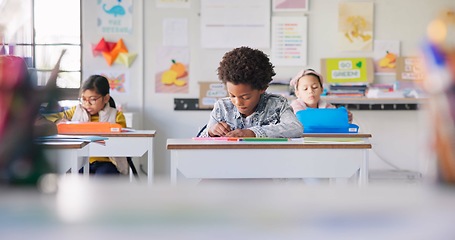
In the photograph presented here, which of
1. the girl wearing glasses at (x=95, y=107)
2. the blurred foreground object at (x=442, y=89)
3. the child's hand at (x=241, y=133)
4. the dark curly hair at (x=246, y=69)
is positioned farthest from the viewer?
the girl wearing glasses at (x=95, y=107)

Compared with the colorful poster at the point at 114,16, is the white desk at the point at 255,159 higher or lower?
lower

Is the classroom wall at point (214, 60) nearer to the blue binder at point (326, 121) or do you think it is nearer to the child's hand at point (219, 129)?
the blue binder at point (326, 121)

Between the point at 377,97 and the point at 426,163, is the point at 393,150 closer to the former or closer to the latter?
the point at 377,97

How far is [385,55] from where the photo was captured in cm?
585

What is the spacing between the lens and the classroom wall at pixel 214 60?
5.80 metres

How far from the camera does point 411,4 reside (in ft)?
19.2

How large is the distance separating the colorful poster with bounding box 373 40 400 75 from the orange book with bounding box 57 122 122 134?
2.95 metres

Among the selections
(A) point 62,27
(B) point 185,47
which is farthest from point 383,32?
(A) point 62,27

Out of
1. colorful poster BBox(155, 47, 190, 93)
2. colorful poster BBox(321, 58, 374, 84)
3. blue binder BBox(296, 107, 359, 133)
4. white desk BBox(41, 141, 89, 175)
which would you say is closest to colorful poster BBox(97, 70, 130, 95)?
colorful poster BBox(155, 47, 190, 93)

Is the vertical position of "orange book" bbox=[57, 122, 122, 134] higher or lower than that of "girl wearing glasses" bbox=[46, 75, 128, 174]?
lower

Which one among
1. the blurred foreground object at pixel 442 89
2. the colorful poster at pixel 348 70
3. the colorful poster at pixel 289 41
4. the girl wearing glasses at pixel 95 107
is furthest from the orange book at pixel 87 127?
the blurred foreground object at pixel 442 89

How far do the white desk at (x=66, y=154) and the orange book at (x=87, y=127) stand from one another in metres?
0.54

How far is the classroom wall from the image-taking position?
228 inches

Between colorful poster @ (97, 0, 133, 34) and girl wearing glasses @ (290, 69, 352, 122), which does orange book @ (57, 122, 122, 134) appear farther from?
colorful poster @ (97, 0, 133, 34)
